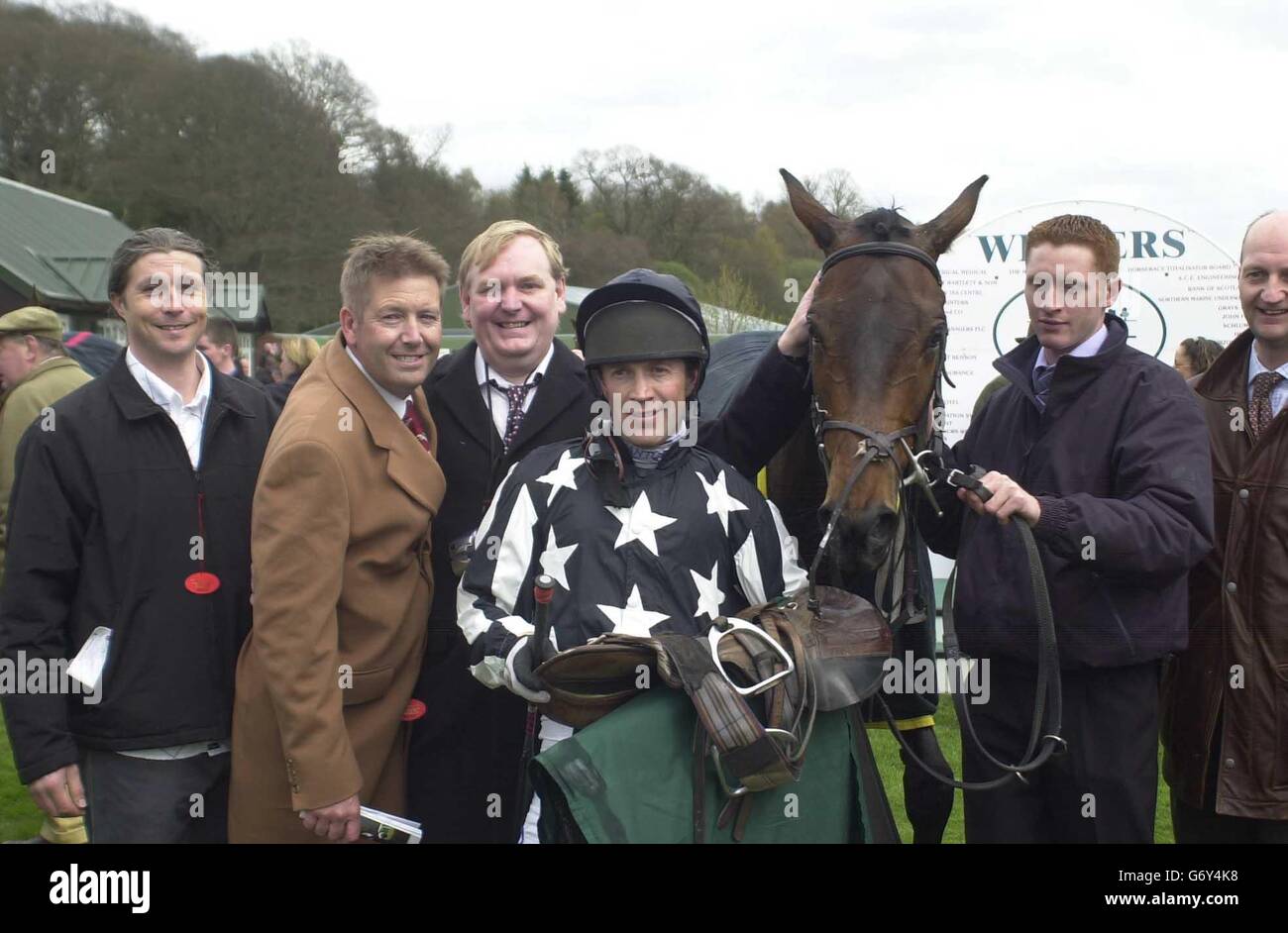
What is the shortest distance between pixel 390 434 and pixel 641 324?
0.74 metres

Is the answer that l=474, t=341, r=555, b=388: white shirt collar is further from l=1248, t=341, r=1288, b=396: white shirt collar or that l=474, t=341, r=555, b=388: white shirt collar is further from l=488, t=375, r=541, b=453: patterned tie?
l=1248, t=341, r=1288, b=396: white shirt collar

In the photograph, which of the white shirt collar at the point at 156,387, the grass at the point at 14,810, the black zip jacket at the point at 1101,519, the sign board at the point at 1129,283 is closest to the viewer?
the black zip jacket at the point at 1101,519

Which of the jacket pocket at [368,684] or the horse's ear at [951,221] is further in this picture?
the horse's ear at [951,221]

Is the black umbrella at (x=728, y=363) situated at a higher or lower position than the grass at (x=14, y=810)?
higher

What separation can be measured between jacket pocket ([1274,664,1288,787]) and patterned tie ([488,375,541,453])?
2.16 m

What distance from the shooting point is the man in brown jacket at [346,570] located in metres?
2.57

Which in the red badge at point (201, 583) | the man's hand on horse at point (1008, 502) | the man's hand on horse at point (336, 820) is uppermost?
the man's hand on horse at point (1008, 502)

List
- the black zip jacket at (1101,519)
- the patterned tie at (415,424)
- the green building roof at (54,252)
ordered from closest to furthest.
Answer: the black zip jacket at (1101,519) → the patterned tie at (415,424) → the green building roof at (54,252)

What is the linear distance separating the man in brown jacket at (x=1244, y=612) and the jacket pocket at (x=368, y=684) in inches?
87.4

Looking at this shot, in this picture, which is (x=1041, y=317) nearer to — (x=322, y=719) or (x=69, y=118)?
(x=322, y=719)

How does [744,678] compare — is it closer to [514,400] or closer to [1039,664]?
[1039,664]

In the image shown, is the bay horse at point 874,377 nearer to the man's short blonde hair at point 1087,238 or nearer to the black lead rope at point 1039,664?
the black lead rope at point 1039,664

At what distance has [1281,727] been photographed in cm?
281

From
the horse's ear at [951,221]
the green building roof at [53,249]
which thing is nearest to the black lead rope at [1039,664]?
the horse's ear at [951,221]
